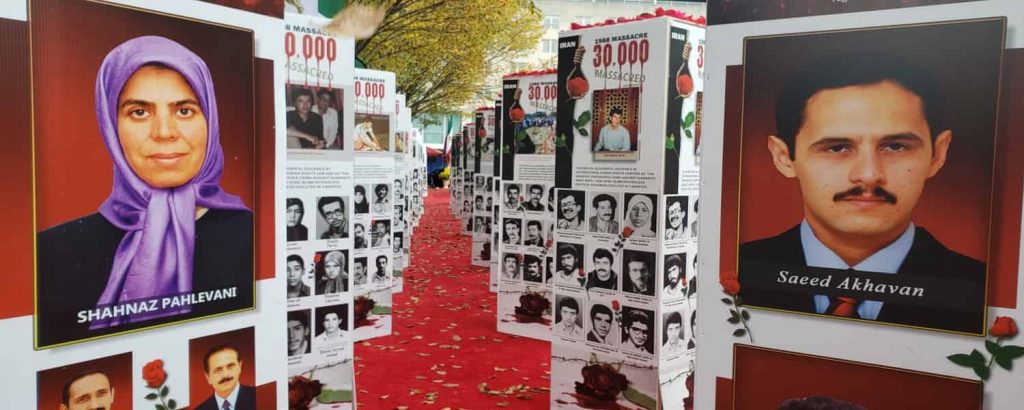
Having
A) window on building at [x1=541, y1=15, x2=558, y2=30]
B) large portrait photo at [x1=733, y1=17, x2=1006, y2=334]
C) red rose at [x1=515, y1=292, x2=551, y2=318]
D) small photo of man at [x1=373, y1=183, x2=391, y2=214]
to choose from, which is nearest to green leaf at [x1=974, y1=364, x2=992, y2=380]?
large portrait photo at [x1=733, y1=17, x2=1006, y2=334]

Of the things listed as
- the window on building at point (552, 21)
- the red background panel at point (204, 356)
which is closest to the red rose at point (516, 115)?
the red background panel at point (204, 356)

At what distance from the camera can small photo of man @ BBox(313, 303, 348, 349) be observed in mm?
4207

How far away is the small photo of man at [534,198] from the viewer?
7086 millimetres

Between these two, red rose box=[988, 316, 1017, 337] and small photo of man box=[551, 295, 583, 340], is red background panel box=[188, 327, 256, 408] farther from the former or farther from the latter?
small photo of man box=[551, 295, 583, 340]

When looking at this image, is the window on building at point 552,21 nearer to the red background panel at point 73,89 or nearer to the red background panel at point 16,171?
the red background panel at point 73,89

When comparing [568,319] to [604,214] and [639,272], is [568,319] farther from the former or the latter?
[604,214]

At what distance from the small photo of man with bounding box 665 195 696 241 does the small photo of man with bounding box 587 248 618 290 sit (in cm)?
39

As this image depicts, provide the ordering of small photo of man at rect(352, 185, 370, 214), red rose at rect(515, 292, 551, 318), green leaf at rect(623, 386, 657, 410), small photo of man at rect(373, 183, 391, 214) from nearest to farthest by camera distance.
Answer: green leaf at rect(623, 386, 657, 410)
small photo of man at rect(352, 185, 370, 214)
small photo of man at rect(373, 183, 391, 214)
red rose at rect(515, 292, 551, 318)

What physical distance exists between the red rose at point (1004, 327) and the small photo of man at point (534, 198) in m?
Result: 4.98

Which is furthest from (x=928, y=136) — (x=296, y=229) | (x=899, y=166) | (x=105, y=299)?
(x=296, y=229)

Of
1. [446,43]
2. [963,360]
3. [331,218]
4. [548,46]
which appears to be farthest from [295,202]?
[548,46]

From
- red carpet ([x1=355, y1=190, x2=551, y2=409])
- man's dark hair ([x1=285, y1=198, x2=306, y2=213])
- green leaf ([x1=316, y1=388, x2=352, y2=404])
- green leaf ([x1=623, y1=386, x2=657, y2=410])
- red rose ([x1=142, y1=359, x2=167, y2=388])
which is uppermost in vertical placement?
man's dark hair ([x1=285, y1=198, x2=306, y2=213])

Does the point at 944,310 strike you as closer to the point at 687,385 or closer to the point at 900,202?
the point at 900,202

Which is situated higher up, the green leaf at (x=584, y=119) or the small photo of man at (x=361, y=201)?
the green leaf at (x=584, y=119)
